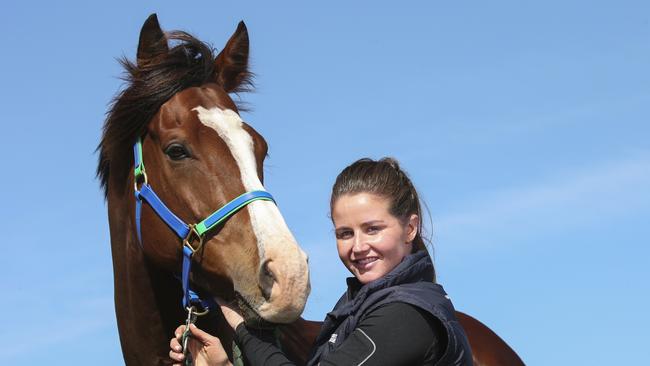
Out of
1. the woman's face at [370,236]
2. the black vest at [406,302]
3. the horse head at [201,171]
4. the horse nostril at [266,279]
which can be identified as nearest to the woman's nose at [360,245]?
the woman's face at [370,236]

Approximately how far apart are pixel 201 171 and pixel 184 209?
0.19 metres

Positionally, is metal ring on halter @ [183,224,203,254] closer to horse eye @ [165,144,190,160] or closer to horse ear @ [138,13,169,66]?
horse eye @ [165,144,190,160]

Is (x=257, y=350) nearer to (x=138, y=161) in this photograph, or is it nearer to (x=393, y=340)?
(x=393, y=340)

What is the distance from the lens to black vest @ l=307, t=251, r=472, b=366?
104 inches

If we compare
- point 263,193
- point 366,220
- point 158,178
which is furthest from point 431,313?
point 158,178

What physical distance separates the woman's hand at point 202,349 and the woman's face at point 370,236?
0.64 metres

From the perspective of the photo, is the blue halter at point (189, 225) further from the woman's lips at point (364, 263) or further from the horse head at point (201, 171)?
the woman's lips at point (364, 263)

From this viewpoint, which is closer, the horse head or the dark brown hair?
the dark brown hair

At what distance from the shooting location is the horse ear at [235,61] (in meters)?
4.57

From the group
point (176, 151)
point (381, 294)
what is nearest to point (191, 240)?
point (176, 151)

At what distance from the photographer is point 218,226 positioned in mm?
3535

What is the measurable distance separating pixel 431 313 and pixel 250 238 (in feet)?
3.38

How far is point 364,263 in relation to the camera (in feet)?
9.50

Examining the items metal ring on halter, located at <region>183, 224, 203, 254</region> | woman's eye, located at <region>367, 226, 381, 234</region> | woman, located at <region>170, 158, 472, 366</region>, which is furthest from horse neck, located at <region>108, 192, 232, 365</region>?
woman's eye, located at <region>367, 226, 381, 234</region>
